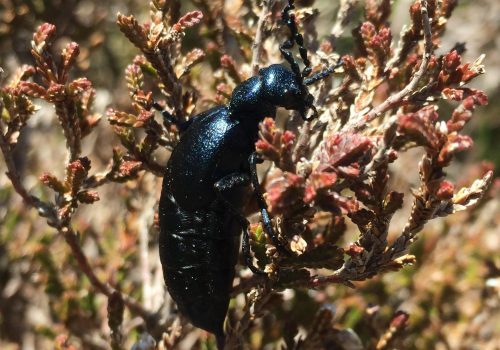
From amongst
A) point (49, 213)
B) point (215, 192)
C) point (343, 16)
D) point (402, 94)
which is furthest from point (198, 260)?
point (343, 16)

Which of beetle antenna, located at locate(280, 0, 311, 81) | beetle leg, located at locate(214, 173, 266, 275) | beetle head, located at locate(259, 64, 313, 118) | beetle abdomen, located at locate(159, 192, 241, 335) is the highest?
beetle antenna, located at locate(280, 0, 311, 81)

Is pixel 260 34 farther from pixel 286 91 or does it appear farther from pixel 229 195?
pixel 229 195

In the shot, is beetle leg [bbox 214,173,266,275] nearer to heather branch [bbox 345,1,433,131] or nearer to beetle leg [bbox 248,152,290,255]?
beetle leg [bbox 248,152,290,255]

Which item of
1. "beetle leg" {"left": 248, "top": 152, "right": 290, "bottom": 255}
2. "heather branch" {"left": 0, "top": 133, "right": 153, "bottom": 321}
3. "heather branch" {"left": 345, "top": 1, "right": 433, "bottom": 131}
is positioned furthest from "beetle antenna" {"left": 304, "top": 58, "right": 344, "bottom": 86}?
"heather branch" {"left": 0, "top": 133, "right": 153, "bottom": 321}

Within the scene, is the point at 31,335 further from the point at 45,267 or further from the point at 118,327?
the point at 118,327

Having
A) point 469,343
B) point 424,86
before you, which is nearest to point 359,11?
point 424,86

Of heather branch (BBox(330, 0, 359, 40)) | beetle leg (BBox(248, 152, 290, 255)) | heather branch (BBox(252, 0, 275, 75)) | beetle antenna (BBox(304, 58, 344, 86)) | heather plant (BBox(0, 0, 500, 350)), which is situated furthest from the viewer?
heather branch (BBox(330, 0, 359, 40))
